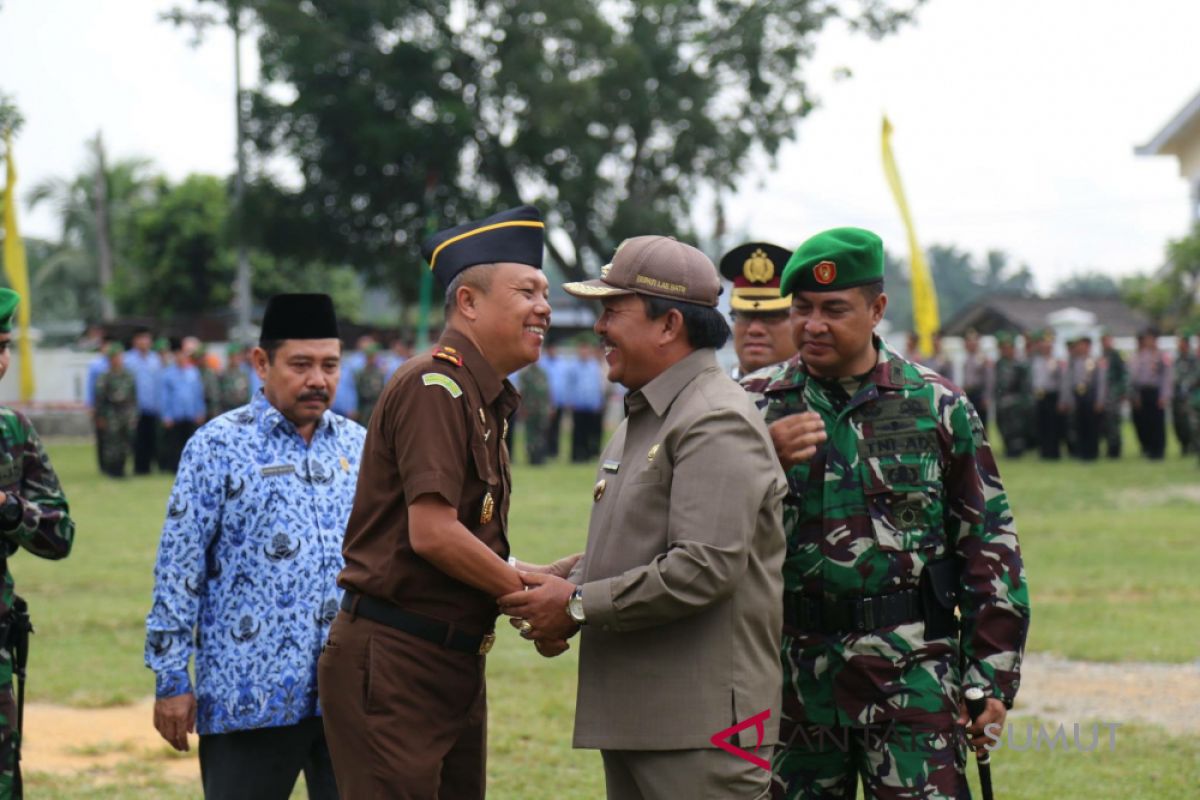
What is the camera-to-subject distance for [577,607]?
3.71 meters

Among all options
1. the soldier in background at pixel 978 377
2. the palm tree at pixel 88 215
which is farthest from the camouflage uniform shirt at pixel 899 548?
the palm tree at pixel 88 215

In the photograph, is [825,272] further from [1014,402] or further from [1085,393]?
[1014,402]

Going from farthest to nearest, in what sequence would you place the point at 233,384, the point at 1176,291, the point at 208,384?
the point at 1176,291 < the point at 208,384 < the point at 233,384

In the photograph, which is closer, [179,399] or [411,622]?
[411,622]

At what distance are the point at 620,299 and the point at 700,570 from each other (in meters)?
0.74

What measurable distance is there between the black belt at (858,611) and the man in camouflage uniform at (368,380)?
2326cm

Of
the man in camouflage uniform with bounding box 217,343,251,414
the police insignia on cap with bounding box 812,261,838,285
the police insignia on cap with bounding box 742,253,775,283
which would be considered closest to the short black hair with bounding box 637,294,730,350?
the police insignia on cap with bounding box 812,261,838,285

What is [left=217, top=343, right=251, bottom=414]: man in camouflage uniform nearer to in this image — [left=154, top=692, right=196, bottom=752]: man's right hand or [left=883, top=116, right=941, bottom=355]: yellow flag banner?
[left=883, top=116, right=941, bottom=355]: yellow flag banner

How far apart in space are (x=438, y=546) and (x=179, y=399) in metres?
22.7

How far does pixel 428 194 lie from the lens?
114 ft

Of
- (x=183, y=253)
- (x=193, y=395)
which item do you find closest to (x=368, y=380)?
(x=193, y=395)

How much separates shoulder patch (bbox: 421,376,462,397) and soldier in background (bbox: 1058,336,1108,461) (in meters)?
24.1

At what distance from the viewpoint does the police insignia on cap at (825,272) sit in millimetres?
4145

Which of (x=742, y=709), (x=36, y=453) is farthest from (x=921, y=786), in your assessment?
(x=36, y=453)
